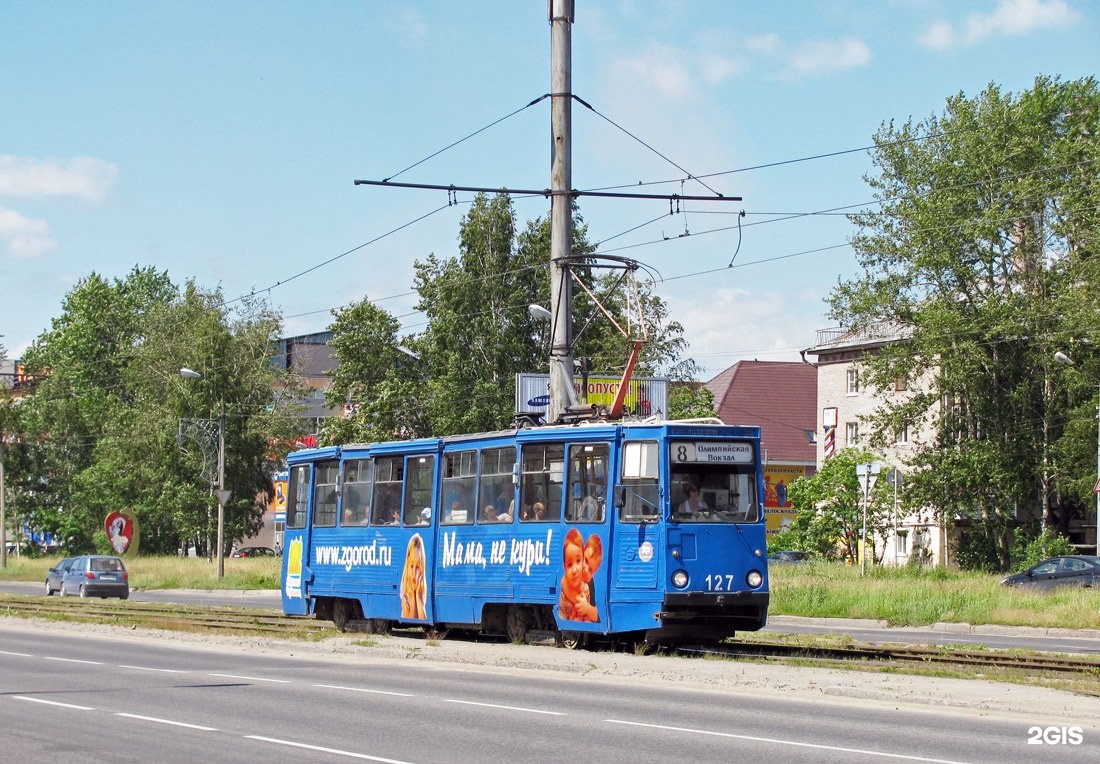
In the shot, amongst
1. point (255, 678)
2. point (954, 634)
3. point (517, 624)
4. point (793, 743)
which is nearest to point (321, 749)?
point (793, 743)

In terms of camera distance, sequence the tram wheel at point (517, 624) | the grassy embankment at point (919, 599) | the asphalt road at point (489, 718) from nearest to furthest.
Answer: the asphalt road at point (489, 718) < the tram wheel at point (517, 624) < the grassy embankment at point (919, 599)

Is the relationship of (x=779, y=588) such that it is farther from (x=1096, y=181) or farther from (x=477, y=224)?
(x=477, y=224)

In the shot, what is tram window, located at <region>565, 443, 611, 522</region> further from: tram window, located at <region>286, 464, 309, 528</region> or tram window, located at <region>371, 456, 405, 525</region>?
tram window, located at <region>286, 464, 309, 528</region>

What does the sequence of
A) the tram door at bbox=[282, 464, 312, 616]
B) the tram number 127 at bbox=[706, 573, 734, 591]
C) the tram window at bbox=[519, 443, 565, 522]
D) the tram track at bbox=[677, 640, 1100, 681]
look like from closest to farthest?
the tram track at bbox=[677, 640, 1100, 681] → the tram number 127 at bbox=[706, 573, 734, 591] → the tram window at bbox=[519, 443, 565, 522] → the tram door at bbox=[282, 464, 312, 616]

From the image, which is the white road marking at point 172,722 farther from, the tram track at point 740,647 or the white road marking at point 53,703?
the tram track at point 740,647

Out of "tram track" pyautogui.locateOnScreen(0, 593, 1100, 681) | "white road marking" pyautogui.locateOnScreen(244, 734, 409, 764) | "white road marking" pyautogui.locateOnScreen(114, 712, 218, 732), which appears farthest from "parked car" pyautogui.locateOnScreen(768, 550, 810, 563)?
"white road marking" pyautogui.locateOnScreen(244, 734, 409, 764)

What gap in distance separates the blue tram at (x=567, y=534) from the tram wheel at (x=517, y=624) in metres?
0.02

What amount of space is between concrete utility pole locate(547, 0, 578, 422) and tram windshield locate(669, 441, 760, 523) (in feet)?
12.8

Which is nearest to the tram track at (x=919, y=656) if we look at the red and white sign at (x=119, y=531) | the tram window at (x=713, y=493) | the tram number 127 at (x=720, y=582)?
the tram number 127 at (x=720, y=582)

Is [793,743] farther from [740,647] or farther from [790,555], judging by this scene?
[790,555]

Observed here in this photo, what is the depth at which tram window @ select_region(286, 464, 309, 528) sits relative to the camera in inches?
1048

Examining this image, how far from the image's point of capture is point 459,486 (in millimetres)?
22578

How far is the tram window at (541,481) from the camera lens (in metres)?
20.5

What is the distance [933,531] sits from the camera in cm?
6444
